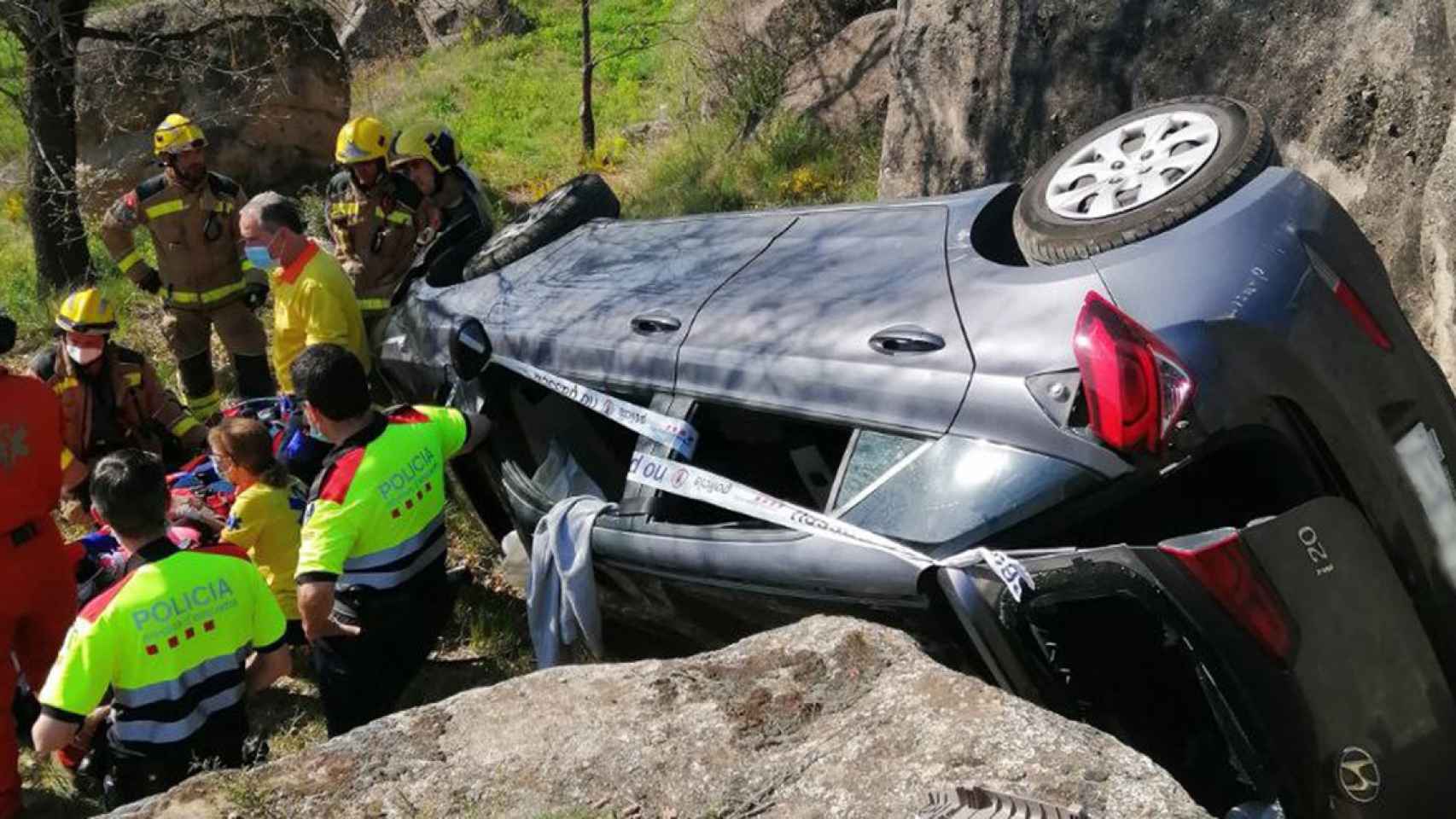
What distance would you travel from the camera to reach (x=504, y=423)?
5.27 m

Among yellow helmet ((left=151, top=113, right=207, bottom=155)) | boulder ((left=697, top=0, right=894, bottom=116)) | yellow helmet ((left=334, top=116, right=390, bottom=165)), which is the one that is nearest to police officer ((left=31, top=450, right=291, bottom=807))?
yellow helmet ((left=334, top=116, right=390, bottom=165))

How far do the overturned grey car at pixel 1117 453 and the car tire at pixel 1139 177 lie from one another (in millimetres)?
11

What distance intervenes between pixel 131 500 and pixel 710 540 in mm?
1574

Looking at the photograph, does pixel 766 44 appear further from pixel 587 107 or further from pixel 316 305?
pixel 316 305

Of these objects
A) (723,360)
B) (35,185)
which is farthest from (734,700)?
(35,185)

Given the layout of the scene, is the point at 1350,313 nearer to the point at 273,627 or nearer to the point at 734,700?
the point at 734,700

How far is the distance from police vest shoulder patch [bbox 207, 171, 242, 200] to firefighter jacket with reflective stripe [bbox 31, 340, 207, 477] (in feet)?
5.47

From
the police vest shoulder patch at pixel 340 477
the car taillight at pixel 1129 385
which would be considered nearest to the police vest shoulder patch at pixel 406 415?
the police vest shoulder patch at pixel 340 477

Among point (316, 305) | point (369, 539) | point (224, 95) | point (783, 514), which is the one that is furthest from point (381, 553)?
point (224, 95)

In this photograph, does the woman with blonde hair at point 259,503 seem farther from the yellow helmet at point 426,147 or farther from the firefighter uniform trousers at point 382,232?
the yellow helmet at point 426,147

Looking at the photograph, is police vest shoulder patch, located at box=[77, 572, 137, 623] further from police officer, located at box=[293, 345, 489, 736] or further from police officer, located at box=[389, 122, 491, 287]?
police officer, located at box=[389, 122, 491, 287]

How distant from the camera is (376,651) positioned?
4.82 metres

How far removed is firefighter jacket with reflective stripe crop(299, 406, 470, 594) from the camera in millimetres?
4426

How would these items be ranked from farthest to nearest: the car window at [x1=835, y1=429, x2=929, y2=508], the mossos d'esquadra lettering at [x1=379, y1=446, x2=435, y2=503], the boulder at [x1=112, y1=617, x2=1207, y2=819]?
1. the mossos d'esquadra lettering at [x1=379, y1=446, x2=435, y2=503]
2. the car window at [x1=835, y1=429, x2=929, y2=508]
3. the boulder at [x1=112, y1=617, x2=1207, y2=819]
